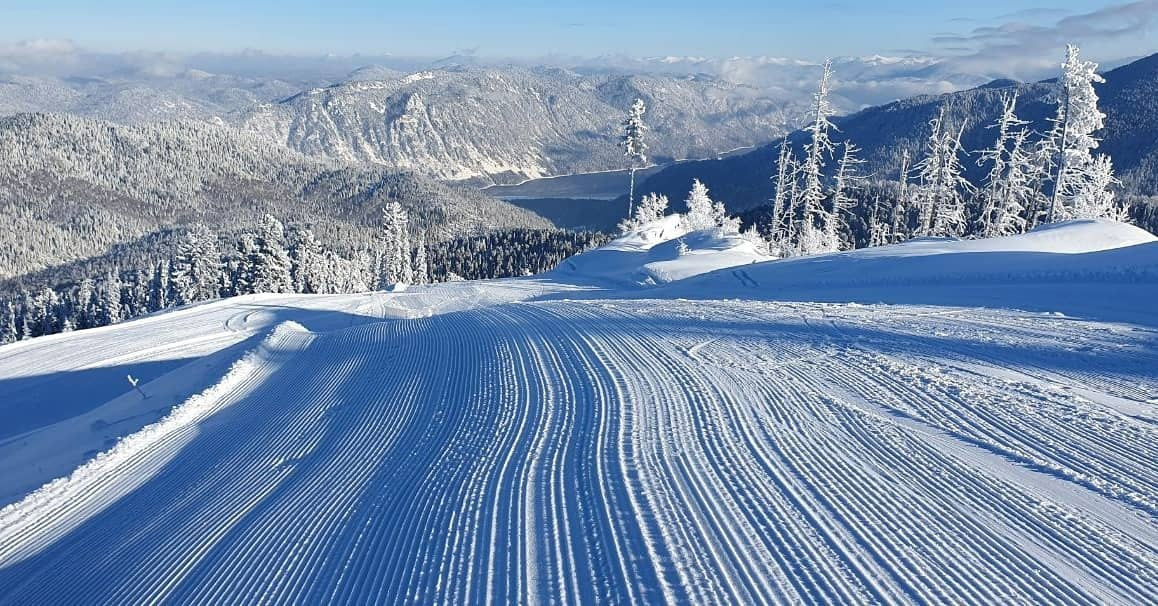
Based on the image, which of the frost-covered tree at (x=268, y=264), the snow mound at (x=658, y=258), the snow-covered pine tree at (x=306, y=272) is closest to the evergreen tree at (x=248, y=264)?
the frost-covered tree at (x=268, y=264)

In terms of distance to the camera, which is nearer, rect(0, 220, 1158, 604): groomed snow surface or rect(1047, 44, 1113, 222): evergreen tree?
rect(0, 220, 1158, 604): groomed snow surface

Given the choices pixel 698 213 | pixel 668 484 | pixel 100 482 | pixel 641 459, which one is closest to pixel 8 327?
pixel 698 213

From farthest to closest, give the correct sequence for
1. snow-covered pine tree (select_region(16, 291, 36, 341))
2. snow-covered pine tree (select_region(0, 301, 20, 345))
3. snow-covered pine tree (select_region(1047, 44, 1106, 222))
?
snow-covered pine tree (select_region(0, 301, 20, 345))
snow-covered pine tree (select_region(16, 291, 36, 341))
snow-covered pine tree (select_region(1047, 44, 1106, 222))

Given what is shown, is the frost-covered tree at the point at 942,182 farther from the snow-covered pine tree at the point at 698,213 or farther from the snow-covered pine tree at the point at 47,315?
the snow-covered pine tree at the point at 47,315

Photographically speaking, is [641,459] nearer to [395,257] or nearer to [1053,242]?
[1053,242]

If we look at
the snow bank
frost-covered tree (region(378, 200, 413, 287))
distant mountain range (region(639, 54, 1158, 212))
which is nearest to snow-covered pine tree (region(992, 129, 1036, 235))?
the snow bank

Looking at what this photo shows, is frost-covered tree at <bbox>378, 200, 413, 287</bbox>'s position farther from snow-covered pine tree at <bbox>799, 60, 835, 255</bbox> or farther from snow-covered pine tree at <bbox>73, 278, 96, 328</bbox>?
snow-covered pine tree at <bbox>799, 60, 835, 255</bbox>
